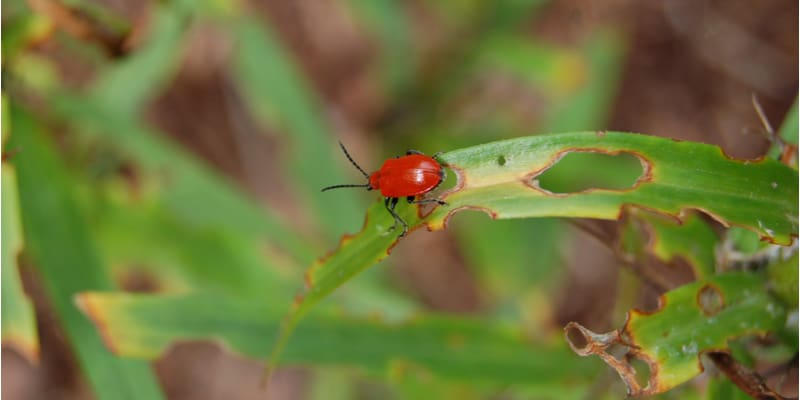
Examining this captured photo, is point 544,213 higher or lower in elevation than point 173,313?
higher

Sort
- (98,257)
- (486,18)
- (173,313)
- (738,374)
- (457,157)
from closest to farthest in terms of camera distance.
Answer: (457,157) < (738,374) < (173,313) < (98,257) < (486,18)

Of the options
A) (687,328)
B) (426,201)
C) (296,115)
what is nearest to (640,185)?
(687,328)

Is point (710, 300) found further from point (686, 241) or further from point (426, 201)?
point (426, 201)

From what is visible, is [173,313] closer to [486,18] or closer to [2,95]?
[2,95]

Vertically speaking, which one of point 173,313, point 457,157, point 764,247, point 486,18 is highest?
point 486,18

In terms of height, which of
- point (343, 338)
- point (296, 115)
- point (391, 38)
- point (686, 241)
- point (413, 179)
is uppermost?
point (391, 38)

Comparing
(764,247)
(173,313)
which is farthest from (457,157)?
(173,313)
